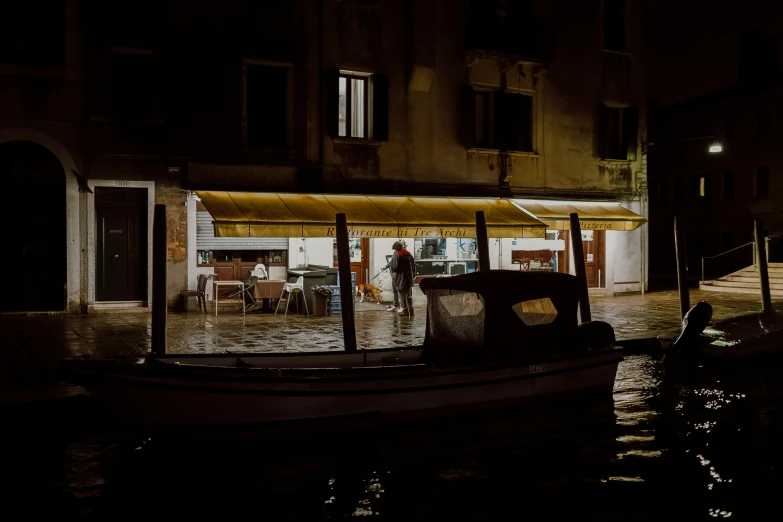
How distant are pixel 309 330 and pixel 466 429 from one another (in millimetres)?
6062

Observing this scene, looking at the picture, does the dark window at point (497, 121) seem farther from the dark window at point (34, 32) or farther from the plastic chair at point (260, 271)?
the dark window at point (34, 32)

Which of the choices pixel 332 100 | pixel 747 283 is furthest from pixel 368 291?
pixel 747 283

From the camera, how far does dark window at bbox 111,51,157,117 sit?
15.9 metres

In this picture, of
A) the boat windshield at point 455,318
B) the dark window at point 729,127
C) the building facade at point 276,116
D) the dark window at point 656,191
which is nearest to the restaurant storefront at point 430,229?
the building facade at point 276,116

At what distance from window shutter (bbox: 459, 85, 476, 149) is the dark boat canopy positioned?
1011 centimetres

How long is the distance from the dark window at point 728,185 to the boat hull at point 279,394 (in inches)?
1215

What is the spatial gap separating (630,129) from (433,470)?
17.1 metres

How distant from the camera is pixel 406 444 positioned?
27.1ft

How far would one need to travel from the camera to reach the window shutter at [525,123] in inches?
806

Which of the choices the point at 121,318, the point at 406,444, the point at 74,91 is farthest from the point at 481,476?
the point at 74,91

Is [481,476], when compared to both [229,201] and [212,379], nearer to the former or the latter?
[212,379]

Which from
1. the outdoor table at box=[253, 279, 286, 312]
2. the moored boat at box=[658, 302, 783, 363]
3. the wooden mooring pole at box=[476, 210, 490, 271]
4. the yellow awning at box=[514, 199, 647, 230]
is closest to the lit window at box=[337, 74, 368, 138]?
the outdoor table at box=[253, 279, 286, 312]

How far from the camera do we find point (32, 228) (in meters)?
15.7

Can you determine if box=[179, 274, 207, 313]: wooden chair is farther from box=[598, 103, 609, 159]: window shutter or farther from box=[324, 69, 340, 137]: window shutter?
box=[598, 103, 609, 159]: window shutter
